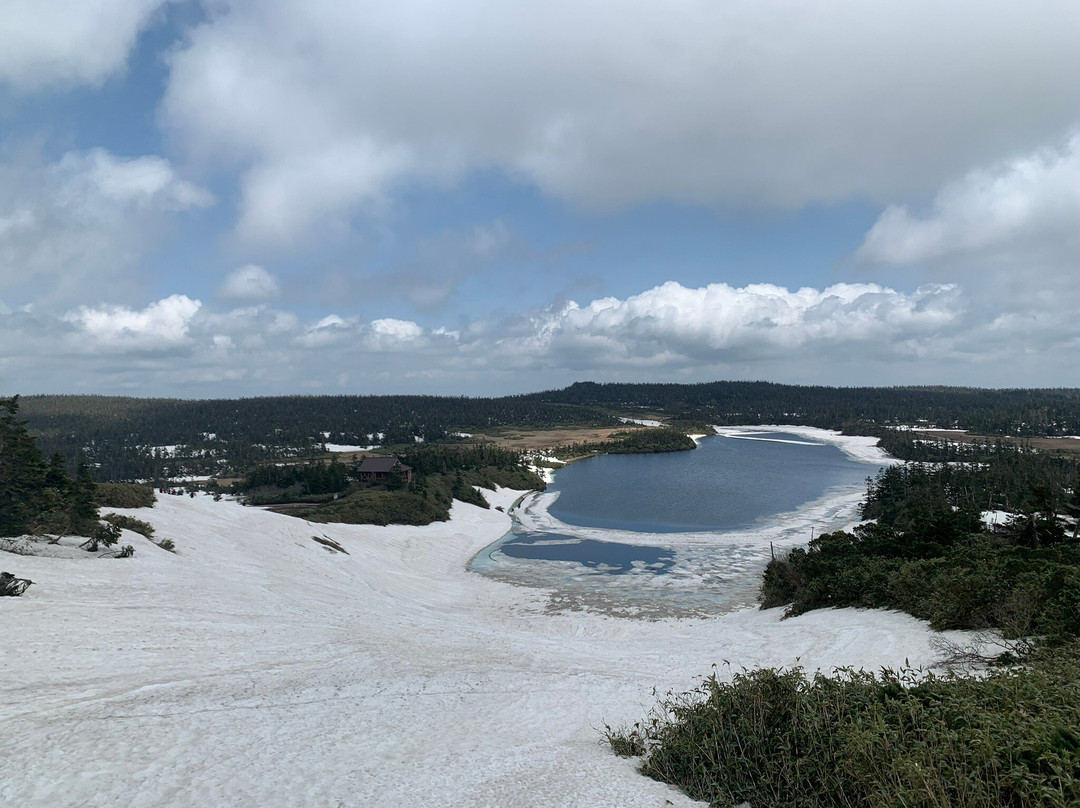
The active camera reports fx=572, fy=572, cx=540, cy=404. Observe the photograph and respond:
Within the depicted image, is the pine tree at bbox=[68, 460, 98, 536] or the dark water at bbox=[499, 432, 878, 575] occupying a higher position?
the pine tree at bbox=[68, 460, 98, 536]

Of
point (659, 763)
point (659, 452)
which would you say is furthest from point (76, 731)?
point (659, 452)

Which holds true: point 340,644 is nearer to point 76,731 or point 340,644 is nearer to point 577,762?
point 76,731

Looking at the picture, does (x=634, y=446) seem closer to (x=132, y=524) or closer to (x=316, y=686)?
(x=132, y=524)

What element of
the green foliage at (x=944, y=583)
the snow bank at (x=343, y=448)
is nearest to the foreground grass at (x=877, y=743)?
the green foliage at (x=944, y=583)

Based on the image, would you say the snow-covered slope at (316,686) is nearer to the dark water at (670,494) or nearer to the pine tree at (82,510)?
the pine tree at (82,510)

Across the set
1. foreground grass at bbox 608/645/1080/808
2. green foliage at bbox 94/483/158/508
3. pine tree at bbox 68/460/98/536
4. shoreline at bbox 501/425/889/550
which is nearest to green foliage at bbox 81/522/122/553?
pine tree at bbox 68/460/98/536

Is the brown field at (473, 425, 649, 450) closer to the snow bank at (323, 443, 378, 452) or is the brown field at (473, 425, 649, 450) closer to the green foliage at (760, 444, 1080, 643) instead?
the snow bank at (323, 443, 378, 452)
